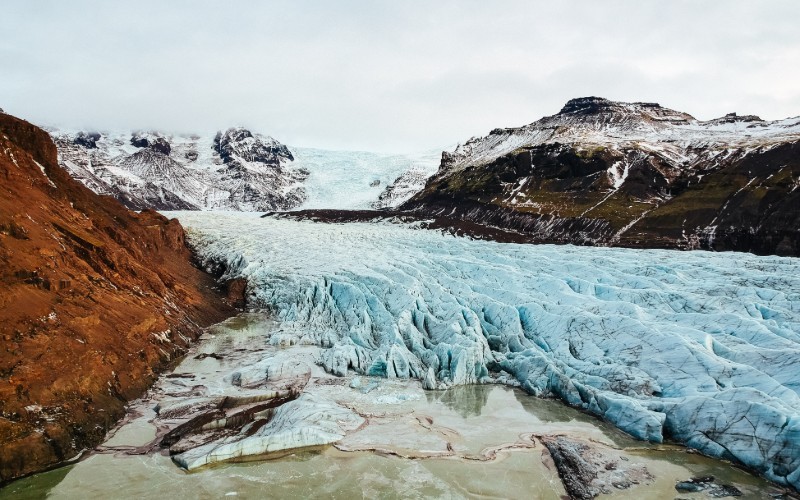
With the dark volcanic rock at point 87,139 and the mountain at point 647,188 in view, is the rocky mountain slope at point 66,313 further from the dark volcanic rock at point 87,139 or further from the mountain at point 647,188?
the dark volcanic rock at point 87,139

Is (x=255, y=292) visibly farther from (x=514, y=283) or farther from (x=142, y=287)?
(x=514, y=283)

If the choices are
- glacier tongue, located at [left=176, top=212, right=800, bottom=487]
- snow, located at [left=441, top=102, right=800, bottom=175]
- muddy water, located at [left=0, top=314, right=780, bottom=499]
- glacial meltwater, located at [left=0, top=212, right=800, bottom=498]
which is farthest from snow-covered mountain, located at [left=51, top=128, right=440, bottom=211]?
muddy water, located at [left=0, top=314, right=780, bottom=499]

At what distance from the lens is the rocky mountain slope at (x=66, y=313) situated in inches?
415

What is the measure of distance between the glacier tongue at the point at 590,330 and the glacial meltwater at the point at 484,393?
7 centimetres

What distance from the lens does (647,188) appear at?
6894 centimetres

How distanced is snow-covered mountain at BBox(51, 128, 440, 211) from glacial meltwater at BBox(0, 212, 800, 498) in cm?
9747

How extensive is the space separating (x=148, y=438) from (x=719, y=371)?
52.2ft

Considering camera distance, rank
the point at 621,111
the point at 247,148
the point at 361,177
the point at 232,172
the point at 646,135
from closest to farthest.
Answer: the point at 646,135 < the point at 621,111 < the point at 361,177 < the point at 232,172 < the point at 247,148

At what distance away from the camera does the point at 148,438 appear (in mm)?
11688

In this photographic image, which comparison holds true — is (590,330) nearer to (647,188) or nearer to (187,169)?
(647,188)

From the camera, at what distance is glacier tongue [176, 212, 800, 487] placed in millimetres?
12102

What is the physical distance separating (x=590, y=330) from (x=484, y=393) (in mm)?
4890

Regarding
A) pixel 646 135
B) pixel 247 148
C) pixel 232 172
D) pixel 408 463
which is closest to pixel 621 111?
pixel 646 135

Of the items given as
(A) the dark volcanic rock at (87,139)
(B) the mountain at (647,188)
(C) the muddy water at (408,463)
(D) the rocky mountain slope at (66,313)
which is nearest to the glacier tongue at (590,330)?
(C) the muddy water at (408,463)
